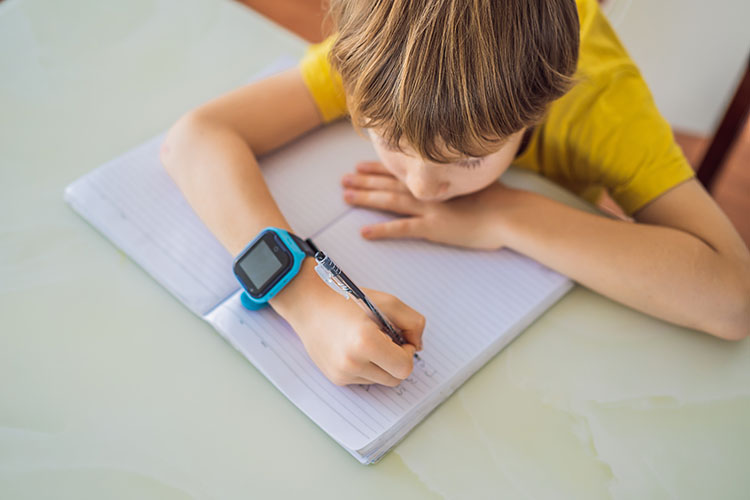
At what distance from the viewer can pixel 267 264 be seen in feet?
2.09

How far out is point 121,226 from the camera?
0.73m

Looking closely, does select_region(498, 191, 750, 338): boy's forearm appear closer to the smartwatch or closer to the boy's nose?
the boy's nose

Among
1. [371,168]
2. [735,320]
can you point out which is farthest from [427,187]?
[735,320]

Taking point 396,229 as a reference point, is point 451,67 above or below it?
above

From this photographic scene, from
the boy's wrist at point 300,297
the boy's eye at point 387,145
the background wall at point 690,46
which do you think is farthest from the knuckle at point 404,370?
the background wall at point 690,46

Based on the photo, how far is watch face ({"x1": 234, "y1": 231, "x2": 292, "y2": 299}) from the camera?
0.63 m

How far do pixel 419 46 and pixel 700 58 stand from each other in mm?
771

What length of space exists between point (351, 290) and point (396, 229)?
0.21 meters

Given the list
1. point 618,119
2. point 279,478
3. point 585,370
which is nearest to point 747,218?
point 618,119

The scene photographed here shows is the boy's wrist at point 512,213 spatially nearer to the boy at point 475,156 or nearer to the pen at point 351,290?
the boy at point 475,156

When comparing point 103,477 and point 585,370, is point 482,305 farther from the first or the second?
point 103,477

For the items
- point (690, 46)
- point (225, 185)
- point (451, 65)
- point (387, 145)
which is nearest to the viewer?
point (451, 65)

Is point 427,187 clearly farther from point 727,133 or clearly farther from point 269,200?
point 727,133

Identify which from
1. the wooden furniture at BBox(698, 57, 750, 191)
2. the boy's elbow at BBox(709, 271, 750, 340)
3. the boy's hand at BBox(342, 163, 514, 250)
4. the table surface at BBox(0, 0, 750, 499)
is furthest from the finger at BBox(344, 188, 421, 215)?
the wooden furniture at BBox(698, 57, 750, 191)
